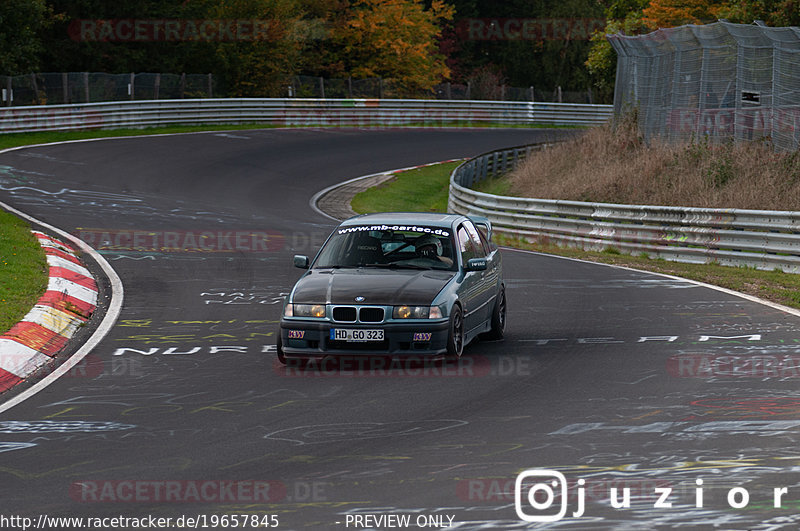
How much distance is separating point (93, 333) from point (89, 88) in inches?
1296

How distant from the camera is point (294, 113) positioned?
5103cm

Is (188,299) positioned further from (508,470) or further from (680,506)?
(680,506)

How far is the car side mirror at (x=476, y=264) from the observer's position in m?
11.4

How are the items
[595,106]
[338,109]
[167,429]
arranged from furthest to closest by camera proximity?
[595,106]
[338,109]
[167,429]

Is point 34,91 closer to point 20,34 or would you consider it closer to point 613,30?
point 20,34

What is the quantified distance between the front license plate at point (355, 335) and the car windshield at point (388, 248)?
131cm

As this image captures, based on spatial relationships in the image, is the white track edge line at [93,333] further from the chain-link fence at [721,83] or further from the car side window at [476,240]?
the chain-link fence at [721,83]

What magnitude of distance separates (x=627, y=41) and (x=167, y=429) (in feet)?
86.9

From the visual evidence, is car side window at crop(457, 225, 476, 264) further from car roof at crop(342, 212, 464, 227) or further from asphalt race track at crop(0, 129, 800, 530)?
asphalt race track at crop(0, 129, 800, 530)

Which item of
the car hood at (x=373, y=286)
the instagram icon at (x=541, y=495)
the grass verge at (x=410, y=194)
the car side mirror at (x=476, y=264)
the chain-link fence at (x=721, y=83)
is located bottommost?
the grass verge at (x=410, y=194)

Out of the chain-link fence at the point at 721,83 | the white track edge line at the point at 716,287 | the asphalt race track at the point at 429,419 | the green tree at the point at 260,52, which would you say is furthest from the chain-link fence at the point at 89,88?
the asphalt race track at the point at 429,419

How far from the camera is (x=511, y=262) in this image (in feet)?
66.1

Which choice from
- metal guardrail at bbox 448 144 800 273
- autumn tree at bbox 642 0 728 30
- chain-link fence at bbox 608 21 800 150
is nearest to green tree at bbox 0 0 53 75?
metal guardrail at bbox 448 144 800 273

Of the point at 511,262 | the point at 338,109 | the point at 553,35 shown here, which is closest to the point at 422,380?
the point at 511,262
